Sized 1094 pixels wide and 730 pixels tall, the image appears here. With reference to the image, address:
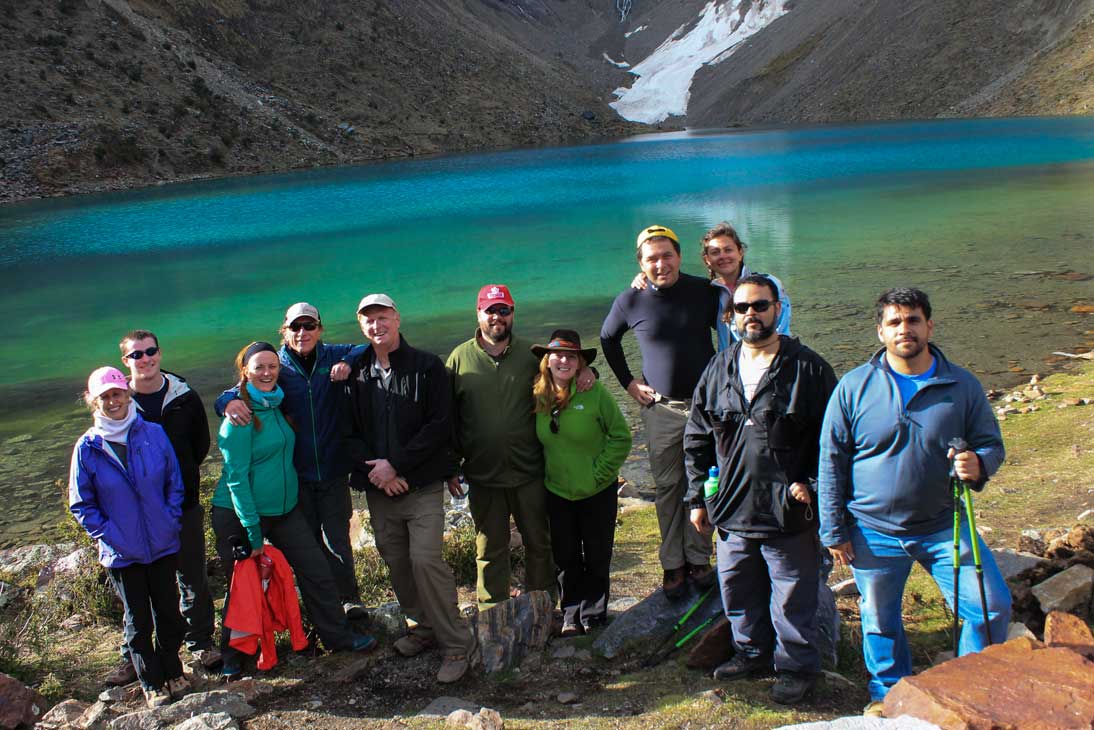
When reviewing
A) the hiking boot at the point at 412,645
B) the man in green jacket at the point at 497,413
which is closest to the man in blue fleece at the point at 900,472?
the man in green jacket at the point at 497,413

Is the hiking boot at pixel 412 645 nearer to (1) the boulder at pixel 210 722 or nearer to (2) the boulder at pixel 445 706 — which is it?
(2) the boulder at pixel 445 706

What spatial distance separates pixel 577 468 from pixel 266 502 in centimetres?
184

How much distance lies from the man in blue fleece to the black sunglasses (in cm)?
308

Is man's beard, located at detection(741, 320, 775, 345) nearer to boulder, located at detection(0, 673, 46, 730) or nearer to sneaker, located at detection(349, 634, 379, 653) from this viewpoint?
sneaker, located at detection(349, 634, 379, 653)

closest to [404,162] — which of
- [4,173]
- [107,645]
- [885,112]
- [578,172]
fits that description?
[578,172]

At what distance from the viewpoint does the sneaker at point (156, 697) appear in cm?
434

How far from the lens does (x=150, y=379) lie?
A: 4805 mm

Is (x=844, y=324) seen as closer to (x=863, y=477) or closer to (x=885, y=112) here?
(x=863, y=477)

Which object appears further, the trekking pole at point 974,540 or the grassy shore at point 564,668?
the grassy shore at point 564,668

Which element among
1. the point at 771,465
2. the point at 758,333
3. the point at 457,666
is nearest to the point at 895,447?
the point at 771,465

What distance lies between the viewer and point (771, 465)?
3873mm

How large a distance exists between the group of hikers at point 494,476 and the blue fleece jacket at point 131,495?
0.4 inches

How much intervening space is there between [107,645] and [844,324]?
11544 mm

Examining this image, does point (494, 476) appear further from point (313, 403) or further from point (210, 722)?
point (210, 722)
